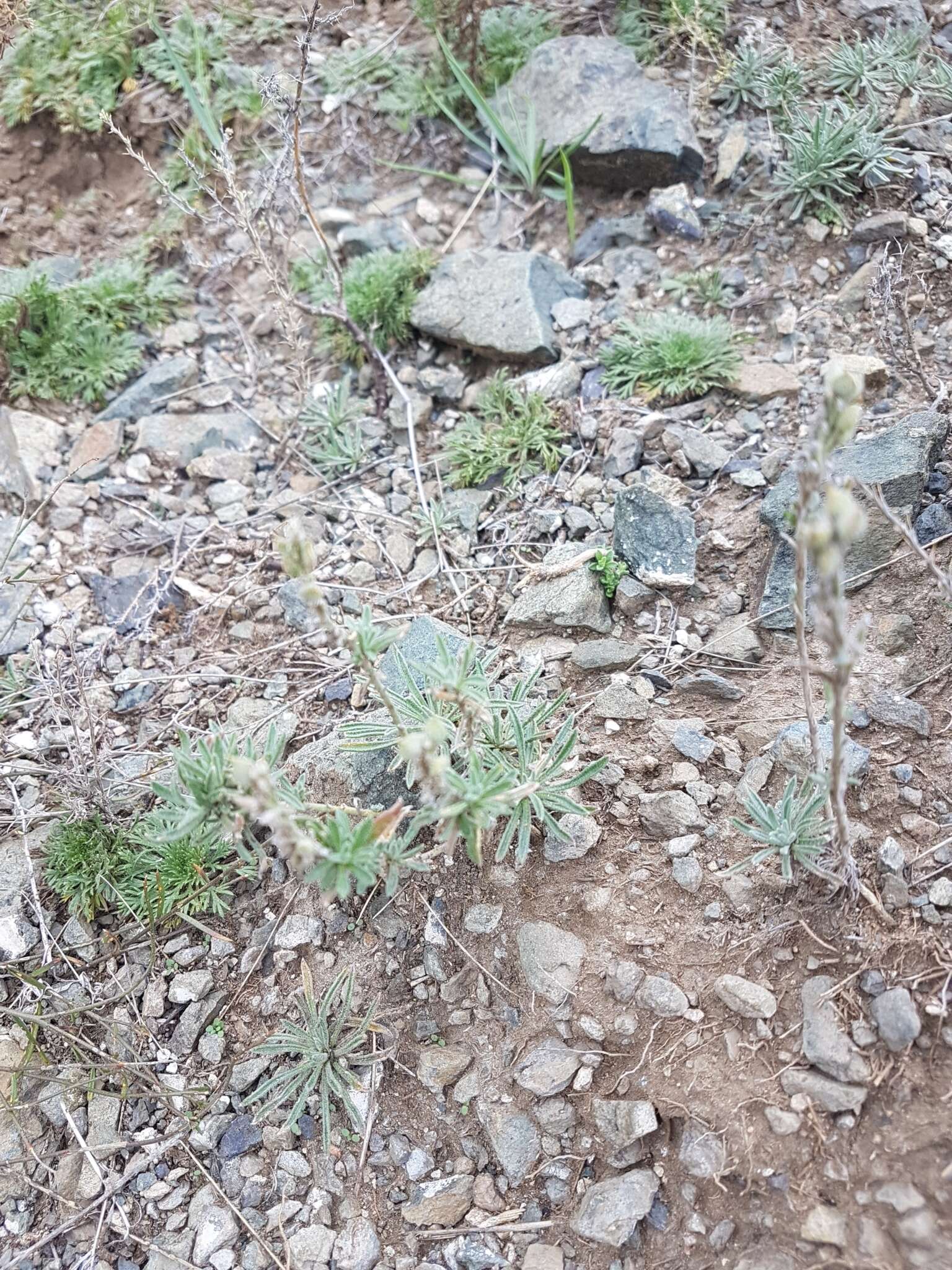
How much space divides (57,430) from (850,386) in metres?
3.23

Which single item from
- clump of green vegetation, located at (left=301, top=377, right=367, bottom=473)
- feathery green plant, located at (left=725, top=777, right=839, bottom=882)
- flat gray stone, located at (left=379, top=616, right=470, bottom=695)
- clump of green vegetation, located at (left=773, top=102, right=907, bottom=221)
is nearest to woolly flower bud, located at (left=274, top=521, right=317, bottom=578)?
flat gray stone, located at (left=379, top=616, right=470, bottom=695)

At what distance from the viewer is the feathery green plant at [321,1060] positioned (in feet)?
7.82

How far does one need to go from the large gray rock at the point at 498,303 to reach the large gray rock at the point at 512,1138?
8.40 ft

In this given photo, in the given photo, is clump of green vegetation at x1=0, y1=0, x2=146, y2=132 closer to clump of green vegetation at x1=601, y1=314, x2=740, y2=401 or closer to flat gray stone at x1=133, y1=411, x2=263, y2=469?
flat gray stone at x1=133, y1=411, x2=263, y2=469

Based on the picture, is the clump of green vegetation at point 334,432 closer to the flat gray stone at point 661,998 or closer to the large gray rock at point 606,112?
the large gray rock at point 606,112

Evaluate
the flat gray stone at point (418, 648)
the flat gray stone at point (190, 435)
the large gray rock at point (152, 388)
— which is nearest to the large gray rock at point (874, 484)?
the flat gray stone at point (418, 648)

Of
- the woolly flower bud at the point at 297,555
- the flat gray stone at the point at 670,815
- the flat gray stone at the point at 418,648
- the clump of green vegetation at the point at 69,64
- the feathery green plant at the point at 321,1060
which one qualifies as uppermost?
the clump of green vegetation at the point at 69,64

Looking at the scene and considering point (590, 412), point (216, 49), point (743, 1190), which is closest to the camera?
point (743, 1190)

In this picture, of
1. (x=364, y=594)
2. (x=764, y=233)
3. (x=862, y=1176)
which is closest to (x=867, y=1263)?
(x=862, y=1176)

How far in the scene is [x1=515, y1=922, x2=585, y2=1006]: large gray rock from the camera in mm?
2385

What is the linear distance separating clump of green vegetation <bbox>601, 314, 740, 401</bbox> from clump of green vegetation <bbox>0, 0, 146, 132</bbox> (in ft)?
9.16

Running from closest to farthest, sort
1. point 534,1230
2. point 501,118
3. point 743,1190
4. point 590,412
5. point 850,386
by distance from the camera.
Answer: point 850,386 < point 743,1190 < point 534,1230 < point 590,412 < point 501,118

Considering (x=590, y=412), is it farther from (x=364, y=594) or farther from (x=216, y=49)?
(x=216, y=49)

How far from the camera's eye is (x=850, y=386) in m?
1.73
